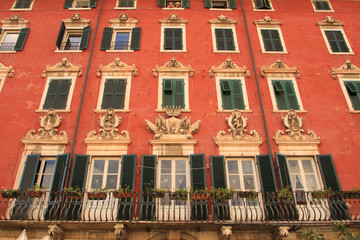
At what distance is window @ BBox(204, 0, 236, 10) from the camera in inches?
651

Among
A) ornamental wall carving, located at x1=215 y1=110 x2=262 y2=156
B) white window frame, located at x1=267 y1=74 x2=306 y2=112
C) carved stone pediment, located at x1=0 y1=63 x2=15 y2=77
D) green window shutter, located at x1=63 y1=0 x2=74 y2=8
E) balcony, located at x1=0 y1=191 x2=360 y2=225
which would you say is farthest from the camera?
green window shutter, located at x1=63 y1=0 x2=74 y2=8

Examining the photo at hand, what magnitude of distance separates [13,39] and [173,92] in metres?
8.60

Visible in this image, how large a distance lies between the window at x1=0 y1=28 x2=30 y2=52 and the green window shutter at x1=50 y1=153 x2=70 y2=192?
6.51 metres

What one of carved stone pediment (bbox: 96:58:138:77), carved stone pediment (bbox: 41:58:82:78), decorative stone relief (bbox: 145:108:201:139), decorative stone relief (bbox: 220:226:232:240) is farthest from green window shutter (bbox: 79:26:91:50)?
decorative stone relief (bbox: 220:226:232:240)

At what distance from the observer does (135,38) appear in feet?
49.5

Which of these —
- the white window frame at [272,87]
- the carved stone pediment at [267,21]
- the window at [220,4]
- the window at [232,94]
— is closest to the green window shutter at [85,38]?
the window at [220,4]

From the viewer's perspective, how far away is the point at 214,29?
15.6 meters

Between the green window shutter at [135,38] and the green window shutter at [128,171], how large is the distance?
5.77 meters

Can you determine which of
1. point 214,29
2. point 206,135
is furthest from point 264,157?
point 214,29

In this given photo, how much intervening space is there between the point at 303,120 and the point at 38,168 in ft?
33.8

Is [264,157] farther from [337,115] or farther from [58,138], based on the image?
[58,138]

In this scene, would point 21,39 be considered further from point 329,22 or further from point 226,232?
point 329,22

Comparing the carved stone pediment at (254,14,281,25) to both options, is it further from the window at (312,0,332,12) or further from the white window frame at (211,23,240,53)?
the window at (312,0,332,12)

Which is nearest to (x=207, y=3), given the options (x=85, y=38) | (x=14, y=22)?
(x=85, y=38)
